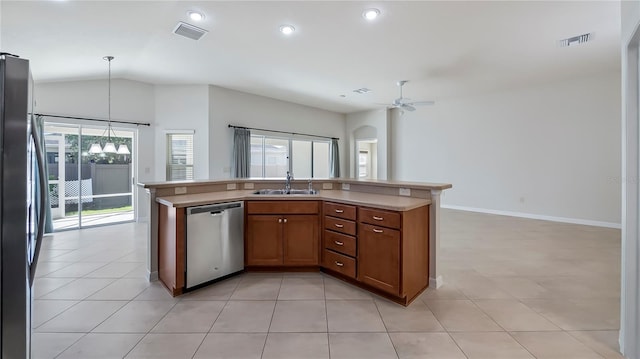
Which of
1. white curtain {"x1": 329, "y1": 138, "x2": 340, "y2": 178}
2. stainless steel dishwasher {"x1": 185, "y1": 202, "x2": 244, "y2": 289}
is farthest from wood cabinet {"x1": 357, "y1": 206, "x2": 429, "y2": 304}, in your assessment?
white curtain {"x1": 329, "y1": 138, "x2": 340, "y2": 178}

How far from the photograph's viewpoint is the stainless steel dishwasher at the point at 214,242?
2.66m

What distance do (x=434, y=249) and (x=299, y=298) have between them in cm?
139

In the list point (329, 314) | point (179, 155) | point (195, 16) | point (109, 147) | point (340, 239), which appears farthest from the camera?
point (179, 155)

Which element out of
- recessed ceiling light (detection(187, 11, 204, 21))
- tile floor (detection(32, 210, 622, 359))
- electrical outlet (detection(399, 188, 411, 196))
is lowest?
tile floor (detection(32, 210, 622, 359))

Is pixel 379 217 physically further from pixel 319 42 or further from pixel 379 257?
pixel 319 42

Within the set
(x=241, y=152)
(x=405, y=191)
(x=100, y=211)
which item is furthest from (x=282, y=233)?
(x=100, y=211)

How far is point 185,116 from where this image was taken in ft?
19.8

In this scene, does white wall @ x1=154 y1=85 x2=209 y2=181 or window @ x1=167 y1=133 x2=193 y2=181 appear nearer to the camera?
white wall @ x1=154 y1=85 x2=209 y2=181

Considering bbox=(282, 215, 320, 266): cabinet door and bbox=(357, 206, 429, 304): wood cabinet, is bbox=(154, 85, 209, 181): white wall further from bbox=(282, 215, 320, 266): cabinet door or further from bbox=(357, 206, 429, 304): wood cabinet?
bbox=(357, 206, 429, 304): wood cabinet

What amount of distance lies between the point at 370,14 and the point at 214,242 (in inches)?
118

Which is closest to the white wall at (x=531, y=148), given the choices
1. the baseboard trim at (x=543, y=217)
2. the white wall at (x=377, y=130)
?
the baseboard trim at (x=543, y=217)

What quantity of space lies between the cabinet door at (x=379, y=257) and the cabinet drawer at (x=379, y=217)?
4 centimetres

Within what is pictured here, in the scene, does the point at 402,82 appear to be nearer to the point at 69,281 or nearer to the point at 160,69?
the point at 160,69

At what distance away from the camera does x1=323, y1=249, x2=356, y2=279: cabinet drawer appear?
276 centimetres
